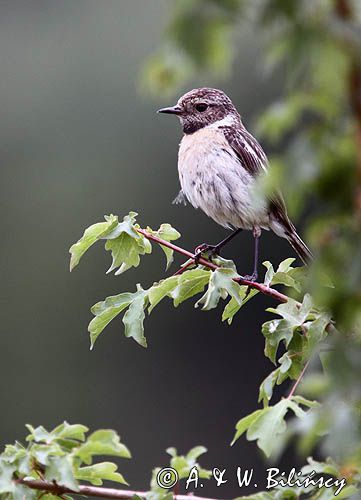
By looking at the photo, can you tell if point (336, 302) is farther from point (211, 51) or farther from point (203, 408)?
point (203, 408)

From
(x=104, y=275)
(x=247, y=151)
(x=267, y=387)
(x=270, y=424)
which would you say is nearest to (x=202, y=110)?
(x=247, y=151)

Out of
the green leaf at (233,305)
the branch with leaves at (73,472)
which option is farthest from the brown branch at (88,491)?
the green leaf at (233,305)

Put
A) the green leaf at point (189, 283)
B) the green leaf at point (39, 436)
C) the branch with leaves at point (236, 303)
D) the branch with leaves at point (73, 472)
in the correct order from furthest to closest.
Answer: the green leaf at point (189, 283) → the green leaf at point (39, 436) → the branch with leaves at point (236, 303) → the branch with leaves at point (73, 472)

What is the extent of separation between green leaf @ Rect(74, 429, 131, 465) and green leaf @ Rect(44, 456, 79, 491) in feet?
0.43

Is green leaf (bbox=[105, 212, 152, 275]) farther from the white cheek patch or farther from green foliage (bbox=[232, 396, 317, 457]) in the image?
the white cheek patch

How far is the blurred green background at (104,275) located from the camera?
21.8 metres

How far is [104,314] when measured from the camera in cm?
303

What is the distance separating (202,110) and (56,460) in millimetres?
3412

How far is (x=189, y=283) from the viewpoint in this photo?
2.96 metres

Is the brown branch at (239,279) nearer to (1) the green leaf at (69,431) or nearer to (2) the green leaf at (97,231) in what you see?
(2) the green leaf at (97,231)

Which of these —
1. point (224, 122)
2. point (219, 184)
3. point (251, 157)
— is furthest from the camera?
point (224, 122)

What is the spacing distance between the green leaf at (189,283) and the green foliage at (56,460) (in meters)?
0.40

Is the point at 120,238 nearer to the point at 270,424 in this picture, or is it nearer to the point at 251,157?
the point at 270,424

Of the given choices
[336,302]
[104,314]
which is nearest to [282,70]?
[336,302]
